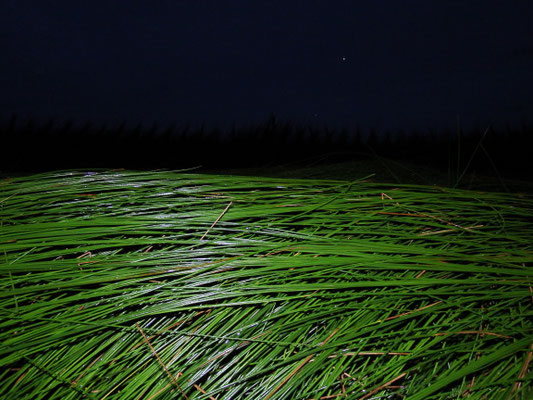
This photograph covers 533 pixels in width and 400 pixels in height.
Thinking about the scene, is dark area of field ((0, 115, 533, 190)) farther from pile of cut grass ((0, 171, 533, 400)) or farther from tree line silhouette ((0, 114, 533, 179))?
pile of cut grass ((0, 171, 533, 400))

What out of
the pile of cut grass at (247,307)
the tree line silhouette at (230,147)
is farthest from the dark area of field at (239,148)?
the pile of cut grass at (247,307)

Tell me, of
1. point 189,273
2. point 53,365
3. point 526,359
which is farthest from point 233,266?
point 526,359

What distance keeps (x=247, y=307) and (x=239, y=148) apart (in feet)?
9.59

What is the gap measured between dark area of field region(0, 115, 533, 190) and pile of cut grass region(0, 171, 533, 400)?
208 cm

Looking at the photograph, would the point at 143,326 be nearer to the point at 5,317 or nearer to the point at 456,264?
the point at 5,317

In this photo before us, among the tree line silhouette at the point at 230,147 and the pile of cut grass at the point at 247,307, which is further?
the tree line silhouette at the point at 230,147

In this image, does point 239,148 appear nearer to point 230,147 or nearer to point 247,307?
point 230,147

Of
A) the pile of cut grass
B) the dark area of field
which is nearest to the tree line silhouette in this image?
the dark area of field

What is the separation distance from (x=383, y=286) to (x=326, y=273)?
0.32 ft

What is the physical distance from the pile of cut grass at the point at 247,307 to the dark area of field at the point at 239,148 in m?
2.08

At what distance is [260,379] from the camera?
20.7 inches

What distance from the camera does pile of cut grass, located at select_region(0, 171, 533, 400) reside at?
51 cm

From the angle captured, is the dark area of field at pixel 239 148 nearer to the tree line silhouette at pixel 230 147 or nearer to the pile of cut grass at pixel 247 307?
the tree line silhouette at pixel 230 147

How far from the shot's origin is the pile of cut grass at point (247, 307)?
508mm
